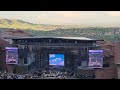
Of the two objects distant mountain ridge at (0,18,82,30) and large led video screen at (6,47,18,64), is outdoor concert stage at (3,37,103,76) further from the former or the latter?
distant mountain ridge at (0,18,82,30)

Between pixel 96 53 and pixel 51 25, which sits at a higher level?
pixel 51 25

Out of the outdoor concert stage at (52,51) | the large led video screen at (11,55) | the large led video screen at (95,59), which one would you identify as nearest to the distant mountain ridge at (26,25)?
the outdoor concert stage at (52,51)

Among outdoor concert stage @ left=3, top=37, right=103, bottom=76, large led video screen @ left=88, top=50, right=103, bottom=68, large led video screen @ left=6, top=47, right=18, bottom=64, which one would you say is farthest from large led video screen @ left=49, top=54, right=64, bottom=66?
large led video screen @ left=6, top=47, right=18, bottom=64

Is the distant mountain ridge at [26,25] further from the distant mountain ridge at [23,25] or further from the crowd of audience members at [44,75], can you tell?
the crowd of audience members at [44,75]
